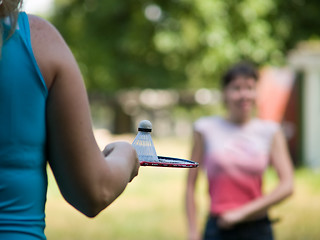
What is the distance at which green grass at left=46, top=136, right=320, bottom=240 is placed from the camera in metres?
8.64

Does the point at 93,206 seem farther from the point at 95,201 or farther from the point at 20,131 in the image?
the point at 20,131

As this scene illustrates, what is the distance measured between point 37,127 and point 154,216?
8950 millimetres

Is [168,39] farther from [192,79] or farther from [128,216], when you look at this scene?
[128,216]

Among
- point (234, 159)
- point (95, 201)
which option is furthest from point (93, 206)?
point (234, 159)

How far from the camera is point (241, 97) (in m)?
4.06

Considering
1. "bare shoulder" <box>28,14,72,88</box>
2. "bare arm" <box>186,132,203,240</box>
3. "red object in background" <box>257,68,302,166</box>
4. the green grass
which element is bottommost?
the green grass

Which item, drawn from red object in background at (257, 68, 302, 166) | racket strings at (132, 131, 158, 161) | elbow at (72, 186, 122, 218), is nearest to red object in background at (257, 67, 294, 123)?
red object in background at (257, 68, 302, 166)

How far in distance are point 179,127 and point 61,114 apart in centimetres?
6293

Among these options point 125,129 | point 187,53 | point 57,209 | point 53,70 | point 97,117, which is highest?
point 53,70

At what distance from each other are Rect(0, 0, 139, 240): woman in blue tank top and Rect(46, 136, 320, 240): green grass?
6.95 metres

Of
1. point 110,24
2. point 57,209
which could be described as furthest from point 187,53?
point 57,209

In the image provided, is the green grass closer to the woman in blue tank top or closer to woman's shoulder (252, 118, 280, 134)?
woman's shoulder (252, 118, 280, 134)

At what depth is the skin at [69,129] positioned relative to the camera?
58.2 inches

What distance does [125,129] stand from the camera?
34.7 meters
